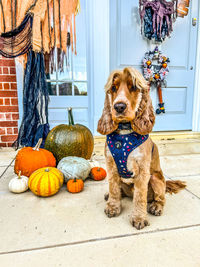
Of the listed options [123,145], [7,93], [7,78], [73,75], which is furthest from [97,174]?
[7,78]

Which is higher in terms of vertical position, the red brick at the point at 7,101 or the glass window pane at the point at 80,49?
the glass window pane at the point at 80,49

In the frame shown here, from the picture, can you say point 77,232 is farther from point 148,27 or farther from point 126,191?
point 148,27

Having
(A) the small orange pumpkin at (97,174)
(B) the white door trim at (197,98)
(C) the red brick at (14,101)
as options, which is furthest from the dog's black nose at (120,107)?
(B) the white door trim at (197,98)

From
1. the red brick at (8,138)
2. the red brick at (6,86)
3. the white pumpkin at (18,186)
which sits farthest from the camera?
the red brick at (8,138)

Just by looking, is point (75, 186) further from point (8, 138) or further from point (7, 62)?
point (7, 62)

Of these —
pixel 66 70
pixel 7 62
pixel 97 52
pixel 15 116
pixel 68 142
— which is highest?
pixel 97 52

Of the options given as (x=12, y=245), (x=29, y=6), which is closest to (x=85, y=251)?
(x=12, y=245)

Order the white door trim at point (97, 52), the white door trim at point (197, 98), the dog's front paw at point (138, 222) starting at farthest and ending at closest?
the white door trim at point (197, 98)
the white door trim at point (97, 52)
the dog's front paw at point (138, 222)

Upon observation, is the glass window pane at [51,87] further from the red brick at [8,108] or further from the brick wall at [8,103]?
the red brick at [8,108]

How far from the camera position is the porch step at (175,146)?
3359 millimetres

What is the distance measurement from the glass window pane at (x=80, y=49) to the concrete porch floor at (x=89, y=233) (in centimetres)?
227

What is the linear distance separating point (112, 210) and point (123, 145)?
0.58 meters

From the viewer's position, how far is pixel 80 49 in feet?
11.1

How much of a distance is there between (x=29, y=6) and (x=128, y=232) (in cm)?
328
